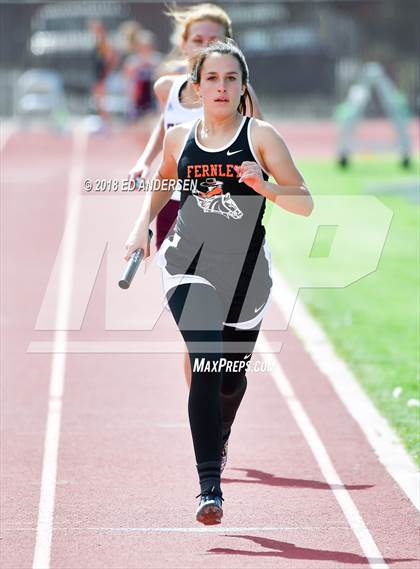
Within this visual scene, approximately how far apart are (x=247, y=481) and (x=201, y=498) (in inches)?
55.8

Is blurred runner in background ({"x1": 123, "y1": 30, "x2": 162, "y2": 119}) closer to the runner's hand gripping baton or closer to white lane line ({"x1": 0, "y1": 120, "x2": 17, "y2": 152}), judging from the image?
white lane line ({"x1": 0, "y1": 120, "x2": 17, "y2": 152})

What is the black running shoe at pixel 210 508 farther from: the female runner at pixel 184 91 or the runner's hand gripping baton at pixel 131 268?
the female runner at pixel 184 91

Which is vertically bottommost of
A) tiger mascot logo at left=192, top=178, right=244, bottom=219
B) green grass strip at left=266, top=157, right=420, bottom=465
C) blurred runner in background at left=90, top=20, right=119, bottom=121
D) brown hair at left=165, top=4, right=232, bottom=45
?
blurred runner in background at left=90, top=20, right=119, bottom=121

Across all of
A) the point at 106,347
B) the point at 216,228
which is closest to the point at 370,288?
the point at 106,347

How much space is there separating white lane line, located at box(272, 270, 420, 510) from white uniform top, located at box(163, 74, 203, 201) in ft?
6.78

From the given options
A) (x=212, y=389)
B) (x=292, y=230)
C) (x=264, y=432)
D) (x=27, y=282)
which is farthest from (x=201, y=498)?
(x=292, y=230)

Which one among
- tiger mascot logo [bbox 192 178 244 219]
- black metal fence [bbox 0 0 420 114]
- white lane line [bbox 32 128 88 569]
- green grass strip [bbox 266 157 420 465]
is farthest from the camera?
black metal fence [bbox 0 0 420 114]

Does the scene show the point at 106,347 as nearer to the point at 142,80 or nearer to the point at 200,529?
the point at 200,529

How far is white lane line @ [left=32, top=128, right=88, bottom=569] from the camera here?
625 cm

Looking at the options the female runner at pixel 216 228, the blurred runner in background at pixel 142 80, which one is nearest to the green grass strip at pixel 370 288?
the female runner at pixel 216 228

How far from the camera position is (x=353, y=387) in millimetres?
9508

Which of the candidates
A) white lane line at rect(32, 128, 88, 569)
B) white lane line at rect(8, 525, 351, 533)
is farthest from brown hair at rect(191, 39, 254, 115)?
white lane line at rect(32, 128, 88, 569)

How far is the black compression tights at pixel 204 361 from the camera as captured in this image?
5930mm

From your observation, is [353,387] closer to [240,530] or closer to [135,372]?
[135,372]
